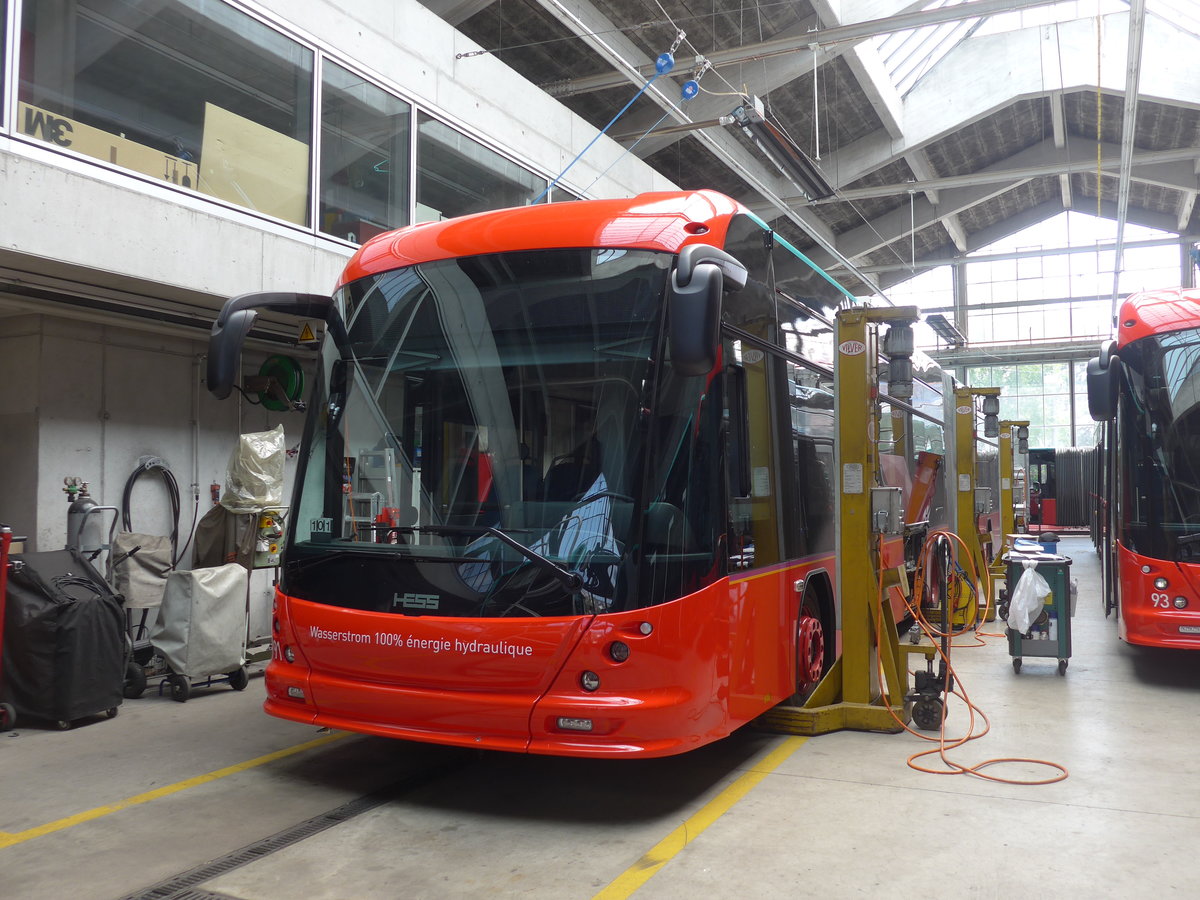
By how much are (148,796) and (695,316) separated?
12.3 feet

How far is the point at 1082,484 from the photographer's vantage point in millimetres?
29578

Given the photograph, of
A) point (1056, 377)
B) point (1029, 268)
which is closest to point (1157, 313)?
point (1029, 268)

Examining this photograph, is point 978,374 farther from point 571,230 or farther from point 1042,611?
point 571,230

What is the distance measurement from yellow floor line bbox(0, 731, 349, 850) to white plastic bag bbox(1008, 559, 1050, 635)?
5627 millimetres

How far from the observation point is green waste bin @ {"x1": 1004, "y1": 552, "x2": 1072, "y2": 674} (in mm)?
8438

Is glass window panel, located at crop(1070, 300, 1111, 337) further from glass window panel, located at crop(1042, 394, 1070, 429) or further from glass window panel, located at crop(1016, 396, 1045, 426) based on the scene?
glass window panel, located at crop(1016, 396, 1045, 426)

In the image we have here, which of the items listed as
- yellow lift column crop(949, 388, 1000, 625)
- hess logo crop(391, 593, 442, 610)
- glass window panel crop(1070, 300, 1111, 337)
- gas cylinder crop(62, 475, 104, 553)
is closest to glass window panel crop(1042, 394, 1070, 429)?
glass window panel crop(1070, 300, 1111, 337)

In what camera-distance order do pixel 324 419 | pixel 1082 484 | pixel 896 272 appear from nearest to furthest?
1. pixel 324 419
2. pixel 1082 484
3. pixel 896 272

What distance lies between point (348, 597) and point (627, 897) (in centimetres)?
204

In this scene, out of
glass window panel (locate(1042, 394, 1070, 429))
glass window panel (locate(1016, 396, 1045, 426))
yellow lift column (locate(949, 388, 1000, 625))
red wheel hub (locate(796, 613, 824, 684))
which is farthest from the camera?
glass window panel (locate(1016, 396, 1045, 426))

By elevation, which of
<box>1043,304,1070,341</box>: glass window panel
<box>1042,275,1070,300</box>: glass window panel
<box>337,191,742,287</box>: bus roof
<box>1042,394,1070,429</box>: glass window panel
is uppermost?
<box>1042,275,1070,300</box>: glass window panel

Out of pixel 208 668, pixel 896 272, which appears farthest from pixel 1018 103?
pixel 208 668

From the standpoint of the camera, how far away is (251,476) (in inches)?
335

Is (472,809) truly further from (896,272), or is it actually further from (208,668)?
(896,272)
